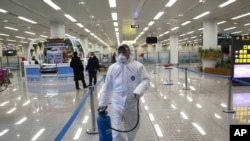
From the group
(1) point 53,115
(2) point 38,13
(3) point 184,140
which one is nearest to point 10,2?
(2) point 38,13

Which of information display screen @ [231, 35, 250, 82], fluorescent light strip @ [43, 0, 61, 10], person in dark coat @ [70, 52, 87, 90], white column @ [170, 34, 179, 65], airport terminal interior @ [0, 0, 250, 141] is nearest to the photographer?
airport terminal interior @ [0, 0, 250, 141]

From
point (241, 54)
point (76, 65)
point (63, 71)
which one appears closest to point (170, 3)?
point (241, 54)

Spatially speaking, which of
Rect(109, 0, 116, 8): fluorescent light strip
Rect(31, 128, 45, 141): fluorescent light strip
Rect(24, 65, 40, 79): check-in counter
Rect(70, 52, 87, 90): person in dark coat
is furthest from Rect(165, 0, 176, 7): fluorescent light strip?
Rect(31, 128, 45, 141): fluorescent light strip

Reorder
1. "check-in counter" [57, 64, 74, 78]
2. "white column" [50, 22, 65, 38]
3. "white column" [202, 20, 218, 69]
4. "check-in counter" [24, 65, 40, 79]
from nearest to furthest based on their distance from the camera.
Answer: "check-in counter" [57, 64, 74, 78]
"check-in counter" [24, 65, 40, 79]
"white column" [202, 20, 218, 69]
"white column" [50, 22, 65, 38]

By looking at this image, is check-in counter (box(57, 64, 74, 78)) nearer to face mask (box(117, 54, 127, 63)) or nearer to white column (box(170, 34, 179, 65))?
face mask (box(117, 54, 127, 63))

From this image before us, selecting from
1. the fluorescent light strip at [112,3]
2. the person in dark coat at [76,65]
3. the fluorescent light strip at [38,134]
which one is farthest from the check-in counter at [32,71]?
the fluorescent light strip at [38,134]

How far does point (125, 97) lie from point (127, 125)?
43 centimetres

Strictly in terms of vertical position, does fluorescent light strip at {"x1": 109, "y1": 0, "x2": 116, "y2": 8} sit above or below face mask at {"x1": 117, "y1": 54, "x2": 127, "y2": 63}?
above

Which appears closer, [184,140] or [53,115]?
[184,140]

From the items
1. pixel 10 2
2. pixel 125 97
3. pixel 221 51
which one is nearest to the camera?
pixel 125 97

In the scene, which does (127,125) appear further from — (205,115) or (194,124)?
(205,115)

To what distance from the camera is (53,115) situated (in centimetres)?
587

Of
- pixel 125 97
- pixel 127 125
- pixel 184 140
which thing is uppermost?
pixel 125 97

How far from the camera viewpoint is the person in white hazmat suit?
3176mm
